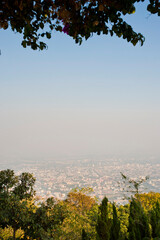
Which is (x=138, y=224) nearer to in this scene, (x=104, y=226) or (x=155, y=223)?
(x=155, y=223)

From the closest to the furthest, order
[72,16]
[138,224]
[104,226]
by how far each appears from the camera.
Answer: [72,16]
[104,226]
[138,224]

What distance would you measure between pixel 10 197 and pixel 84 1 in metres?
12.7

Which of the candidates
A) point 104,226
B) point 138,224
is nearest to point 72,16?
point 104,226

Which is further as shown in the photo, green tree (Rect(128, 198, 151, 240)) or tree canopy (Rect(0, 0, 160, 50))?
green tree (Rect(128, 198, 151, 240))

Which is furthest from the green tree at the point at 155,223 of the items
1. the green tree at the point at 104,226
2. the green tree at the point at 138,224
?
the green tree at the point at 104,226

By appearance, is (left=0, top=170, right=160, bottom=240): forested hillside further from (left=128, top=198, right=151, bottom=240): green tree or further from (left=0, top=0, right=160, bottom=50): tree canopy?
(left=0, top=0, right=160, bottom=50): tree canopy

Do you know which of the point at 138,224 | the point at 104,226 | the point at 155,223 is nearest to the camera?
the point at 104,226

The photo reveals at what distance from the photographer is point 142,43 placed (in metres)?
3.59

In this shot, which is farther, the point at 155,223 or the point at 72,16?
the point at 155,223

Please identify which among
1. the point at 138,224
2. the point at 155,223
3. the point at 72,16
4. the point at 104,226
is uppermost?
the point at 72,16

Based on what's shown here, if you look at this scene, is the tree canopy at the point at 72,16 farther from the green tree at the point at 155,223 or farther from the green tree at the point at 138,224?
the green tree at the point at 155,223

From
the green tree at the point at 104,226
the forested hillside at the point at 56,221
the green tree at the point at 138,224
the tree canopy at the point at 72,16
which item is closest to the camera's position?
the tree canopy at the point at 72,16

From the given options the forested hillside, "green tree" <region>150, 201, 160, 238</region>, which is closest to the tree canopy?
the forested hillside

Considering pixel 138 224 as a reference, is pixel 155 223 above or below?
below
